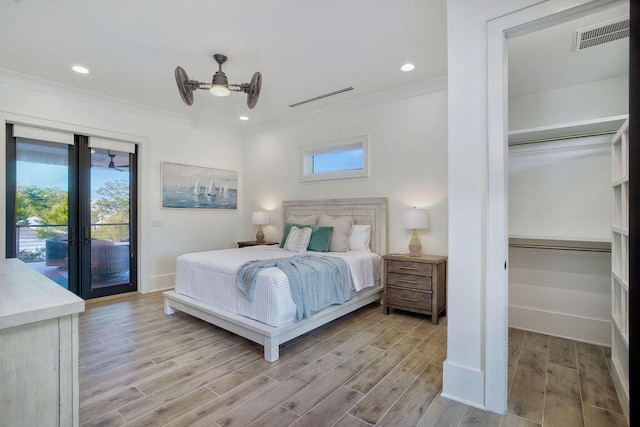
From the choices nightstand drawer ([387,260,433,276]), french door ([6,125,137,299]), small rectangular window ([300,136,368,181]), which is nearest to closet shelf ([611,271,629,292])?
nightstand drawer ([387,260,433,276])

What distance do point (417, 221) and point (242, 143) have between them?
3.86 metres

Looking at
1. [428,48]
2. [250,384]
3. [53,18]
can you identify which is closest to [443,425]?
[250,384]

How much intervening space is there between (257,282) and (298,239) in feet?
5.16

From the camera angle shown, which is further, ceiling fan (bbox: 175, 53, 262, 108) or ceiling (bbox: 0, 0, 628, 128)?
ceiling fan (bbox: 175, 53, 262, 108)

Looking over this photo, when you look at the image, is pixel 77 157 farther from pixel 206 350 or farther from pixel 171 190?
pixel 206 350

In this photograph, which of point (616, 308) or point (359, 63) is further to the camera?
point (359, 63)

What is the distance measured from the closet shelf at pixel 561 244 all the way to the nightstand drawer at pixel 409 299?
1073 mm

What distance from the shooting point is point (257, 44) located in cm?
297

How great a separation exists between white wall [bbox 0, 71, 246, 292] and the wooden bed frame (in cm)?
135

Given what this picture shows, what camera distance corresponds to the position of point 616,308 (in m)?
2.30

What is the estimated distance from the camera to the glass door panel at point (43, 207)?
12.3 feet

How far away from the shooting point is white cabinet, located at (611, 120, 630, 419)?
6.51ft

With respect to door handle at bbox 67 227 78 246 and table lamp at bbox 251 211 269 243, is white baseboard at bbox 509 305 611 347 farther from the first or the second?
door handle at bbox 67 227 78 246

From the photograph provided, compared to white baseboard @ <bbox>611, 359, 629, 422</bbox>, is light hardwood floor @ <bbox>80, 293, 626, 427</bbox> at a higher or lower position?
lower
